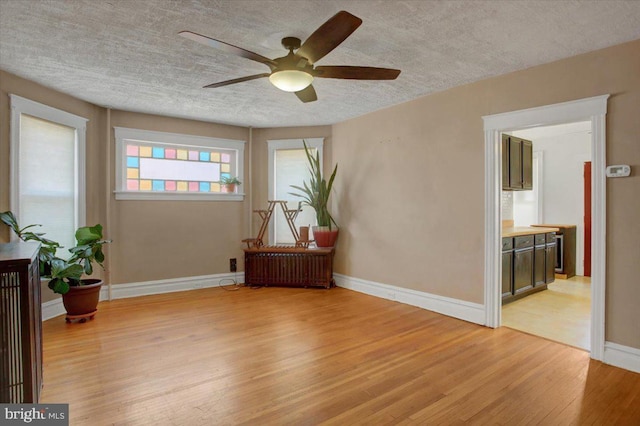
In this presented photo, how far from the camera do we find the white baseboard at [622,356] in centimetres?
245

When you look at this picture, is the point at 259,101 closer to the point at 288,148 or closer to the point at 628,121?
the point at 288,148

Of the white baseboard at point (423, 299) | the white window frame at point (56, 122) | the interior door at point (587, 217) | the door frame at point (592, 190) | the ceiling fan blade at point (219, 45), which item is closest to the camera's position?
the ceiling fan blade at point (219, 45)

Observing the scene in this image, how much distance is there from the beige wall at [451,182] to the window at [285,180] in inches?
23.6

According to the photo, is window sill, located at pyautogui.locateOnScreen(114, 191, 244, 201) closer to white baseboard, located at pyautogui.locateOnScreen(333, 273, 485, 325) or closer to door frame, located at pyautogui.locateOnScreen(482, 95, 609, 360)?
white baseboard, located at pyautogui.locateOnScreen(333, 273, 485, 325)

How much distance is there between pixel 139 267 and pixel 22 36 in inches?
115

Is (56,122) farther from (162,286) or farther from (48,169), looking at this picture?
(162,286)

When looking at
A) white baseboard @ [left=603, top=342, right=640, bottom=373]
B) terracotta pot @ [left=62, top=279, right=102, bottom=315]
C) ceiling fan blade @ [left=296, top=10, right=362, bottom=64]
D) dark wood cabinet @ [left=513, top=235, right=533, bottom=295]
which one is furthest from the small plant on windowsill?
white baseboard @ [left=603, top=342, right=640, bottom=373]

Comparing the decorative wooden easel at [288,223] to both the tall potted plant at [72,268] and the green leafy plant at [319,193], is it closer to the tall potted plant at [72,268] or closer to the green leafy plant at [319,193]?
the green leafy plant at [319,193]

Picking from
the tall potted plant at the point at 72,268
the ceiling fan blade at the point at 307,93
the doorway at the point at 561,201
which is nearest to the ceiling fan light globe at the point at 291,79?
the ceiling fan blade at the point at 307,93

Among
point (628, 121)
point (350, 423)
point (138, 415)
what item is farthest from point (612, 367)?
point (138, 415)

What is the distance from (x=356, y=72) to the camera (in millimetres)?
2428

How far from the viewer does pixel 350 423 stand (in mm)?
1834

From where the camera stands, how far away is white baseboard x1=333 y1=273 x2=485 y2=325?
3462mm

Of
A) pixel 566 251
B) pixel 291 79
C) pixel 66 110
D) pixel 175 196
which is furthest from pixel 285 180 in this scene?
pixel 566 251
